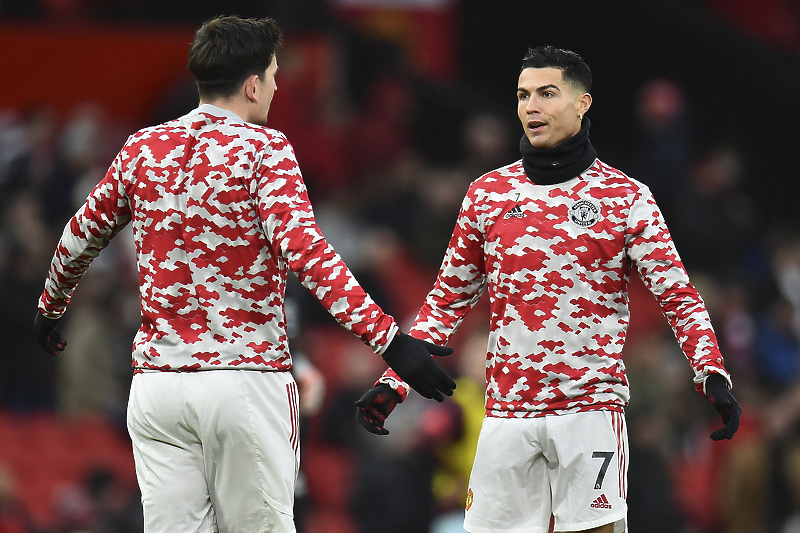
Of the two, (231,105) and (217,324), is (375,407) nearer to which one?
(217,324)

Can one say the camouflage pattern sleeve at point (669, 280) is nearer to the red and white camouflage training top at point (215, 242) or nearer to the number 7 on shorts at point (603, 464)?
the number 7 on shorts at point (603, 464)

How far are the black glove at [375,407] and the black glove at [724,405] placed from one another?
1.06 metres

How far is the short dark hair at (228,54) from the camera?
3799 millimetres

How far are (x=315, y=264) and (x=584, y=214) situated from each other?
1.05 meters

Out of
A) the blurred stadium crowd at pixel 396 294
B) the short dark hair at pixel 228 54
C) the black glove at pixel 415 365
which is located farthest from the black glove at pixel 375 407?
the blurred stadium crowd at pixel 396 294

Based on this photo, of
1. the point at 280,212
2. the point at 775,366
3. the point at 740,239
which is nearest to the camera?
the point at 280,212

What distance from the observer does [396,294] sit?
10.2 metres

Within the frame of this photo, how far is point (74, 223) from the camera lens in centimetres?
402

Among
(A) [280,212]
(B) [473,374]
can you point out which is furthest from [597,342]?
(B) [473,374]

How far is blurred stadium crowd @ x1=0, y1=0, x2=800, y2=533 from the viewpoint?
7.52m

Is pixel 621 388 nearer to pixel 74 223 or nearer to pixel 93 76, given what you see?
pixel 74 223

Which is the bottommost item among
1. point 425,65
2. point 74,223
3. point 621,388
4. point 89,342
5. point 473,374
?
point 89,342

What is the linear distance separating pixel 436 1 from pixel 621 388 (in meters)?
9.62

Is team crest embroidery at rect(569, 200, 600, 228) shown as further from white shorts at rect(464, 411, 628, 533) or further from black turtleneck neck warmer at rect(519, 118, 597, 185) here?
white shorts at rect(464, 411, 628, 533)
